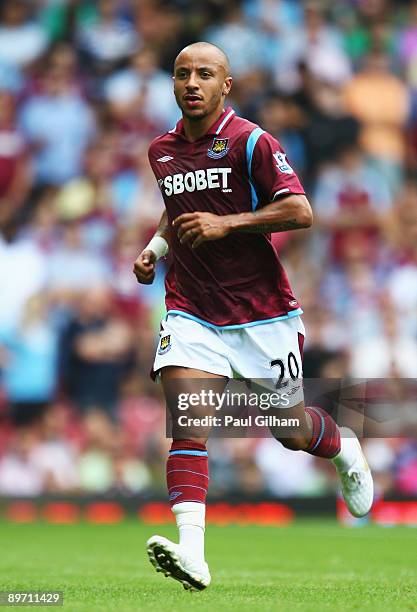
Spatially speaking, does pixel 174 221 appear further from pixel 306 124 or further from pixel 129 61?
pixel 129 61

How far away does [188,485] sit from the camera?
6.81 m

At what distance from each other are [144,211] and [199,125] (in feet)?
30.1

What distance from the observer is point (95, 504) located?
1479cm

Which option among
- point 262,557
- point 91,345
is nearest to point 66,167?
point 91,345

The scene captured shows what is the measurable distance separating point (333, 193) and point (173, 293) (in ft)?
30.8

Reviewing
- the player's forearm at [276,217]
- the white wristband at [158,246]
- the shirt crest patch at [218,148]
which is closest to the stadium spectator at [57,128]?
the white wristband at [158,246]

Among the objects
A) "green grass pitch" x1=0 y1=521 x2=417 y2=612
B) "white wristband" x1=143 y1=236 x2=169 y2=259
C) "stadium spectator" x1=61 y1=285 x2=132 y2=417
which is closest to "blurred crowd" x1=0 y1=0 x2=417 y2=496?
"stadium spectator" x1=61 y1=285 x2=132 y2=417

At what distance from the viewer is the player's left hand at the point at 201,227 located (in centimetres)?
677

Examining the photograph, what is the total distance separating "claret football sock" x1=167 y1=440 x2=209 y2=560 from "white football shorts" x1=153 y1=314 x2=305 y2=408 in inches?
17.4

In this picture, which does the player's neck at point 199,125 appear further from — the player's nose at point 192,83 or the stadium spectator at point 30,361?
the stadium spectator at point 30,361

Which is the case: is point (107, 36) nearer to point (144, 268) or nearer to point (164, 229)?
point (164, 229)

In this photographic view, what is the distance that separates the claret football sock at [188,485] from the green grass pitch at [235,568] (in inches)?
13.5

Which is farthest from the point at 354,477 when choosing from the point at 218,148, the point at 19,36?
the point at 19,36

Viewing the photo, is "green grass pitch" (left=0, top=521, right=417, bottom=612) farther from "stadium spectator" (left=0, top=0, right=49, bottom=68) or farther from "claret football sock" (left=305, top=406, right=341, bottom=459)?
"stadium spectator" (left=0, top=0, right=49, bottom=68)
